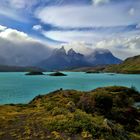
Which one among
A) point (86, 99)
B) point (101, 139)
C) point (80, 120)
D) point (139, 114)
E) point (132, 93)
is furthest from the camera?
point (132, 93)

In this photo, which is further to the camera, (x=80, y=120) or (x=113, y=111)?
(x=113, y=111)

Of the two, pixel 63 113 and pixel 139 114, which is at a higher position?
pixel 63 113

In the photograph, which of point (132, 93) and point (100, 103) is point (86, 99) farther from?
point (132, 93)

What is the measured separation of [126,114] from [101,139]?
85.4ft

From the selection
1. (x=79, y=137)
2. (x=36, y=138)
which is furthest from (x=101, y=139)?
(x=36, y=138)

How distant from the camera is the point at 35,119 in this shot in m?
30.6

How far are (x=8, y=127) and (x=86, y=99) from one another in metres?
19.3

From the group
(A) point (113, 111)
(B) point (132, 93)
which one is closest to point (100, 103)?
(A) point (113, 111)

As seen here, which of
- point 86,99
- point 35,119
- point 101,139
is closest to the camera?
point 101,139

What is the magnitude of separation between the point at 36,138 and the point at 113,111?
24587 millimetres

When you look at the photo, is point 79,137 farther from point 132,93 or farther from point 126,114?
point 132,93

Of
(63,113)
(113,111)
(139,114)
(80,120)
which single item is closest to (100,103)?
(113,111)

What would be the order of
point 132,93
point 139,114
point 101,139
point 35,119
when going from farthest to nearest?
point 132,93
point 139,114
point 35,119
point 101,139

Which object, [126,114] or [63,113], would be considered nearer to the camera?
[63,113]
